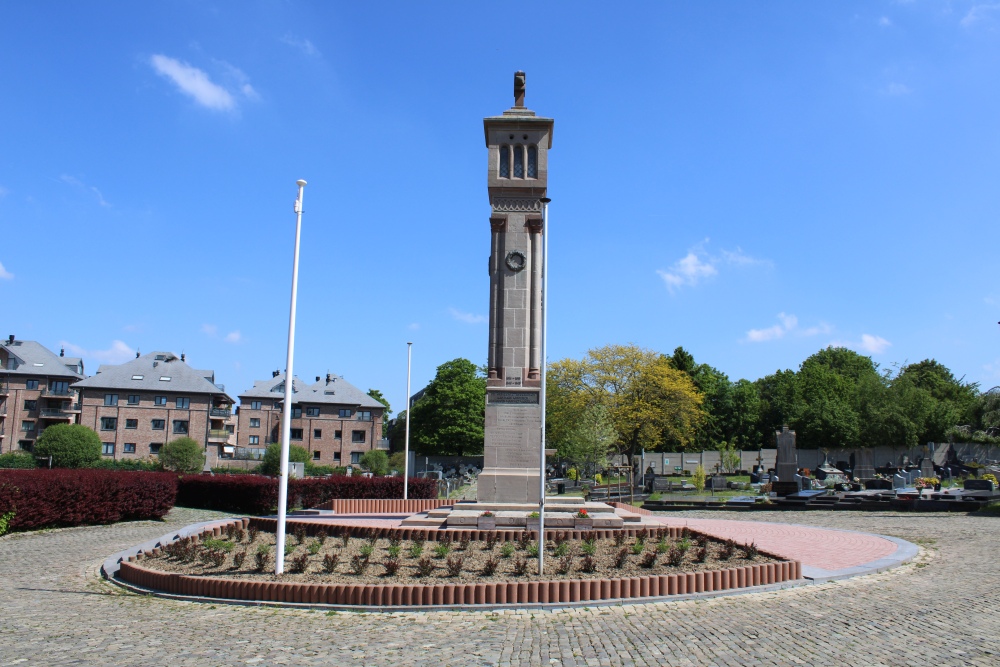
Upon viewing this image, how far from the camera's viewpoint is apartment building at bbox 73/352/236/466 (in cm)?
6869

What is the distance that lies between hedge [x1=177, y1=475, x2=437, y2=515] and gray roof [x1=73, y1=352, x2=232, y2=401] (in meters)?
41.1

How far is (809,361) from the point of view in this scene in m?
104

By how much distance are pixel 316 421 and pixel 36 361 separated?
1087 inches

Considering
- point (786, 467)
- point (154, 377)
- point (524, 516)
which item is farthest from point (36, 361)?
point (524, 516)

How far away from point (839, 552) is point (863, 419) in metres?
60.3

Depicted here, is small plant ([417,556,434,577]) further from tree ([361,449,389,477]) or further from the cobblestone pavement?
tree ([361,449,389,477])

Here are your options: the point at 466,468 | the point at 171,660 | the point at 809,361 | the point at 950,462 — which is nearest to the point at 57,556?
the point at 171,660

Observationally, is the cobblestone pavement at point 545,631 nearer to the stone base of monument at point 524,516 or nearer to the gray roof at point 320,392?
the stone base of monument at point 524,516

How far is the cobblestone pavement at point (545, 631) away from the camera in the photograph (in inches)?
314

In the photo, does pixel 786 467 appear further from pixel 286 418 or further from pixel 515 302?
pixel 286 418

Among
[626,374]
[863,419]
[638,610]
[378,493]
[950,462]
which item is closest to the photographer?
[638,610]

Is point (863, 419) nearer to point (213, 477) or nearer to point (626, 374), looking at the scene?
point (626, 374)

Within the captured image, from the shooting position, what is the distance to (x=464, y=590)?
10516 millimetres

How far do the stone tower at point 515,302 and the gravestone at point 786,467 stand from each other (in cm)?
2059
